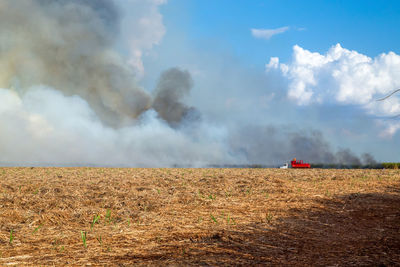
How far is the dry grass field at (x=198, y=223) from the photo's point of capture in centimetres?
521

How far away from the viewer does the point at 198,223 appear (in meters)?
7.40

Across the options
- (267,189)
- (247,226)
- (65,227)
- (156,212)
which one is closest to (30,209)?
(65,227)

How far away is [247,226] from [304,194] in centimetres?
471

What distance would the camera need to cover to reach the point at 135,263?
484 centimetres

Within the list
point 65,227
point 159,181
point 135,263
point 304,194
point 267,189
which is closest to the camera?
point 135,263

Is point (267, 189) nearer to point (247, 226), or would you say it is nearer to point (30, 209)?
point (247, 226)

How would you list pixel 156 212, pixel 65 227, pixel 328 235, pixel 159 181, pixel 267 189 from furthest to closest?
1. pixel 159 181
2. pixel 267 189
3. pixel 156 212
4. pixel 65 227
5. pixel 328 235

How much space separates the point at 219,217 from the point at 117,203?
3237 millimetres

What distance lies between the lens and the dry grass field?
17.1ft

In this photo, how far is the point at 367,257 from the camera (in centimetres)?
509

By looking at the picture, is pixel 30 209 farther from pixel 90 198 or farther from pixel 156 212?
pixel 156 212

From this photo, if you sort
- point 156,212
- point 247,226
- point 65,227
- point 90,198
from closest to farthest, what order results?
point 247,226
point 65,227
point 156,212
point 90,198

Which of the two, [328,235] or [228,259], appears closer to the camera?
[228,259]

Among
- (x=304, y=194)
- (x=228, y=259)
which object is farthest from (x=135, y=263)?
(x=304, y=194)
